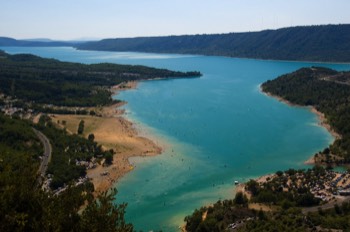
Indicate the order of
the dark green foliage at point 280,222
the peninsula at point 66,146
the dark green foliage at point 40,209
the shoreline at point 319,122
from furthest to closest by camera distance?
the shoreline at point 319,122
the dark green foliage at point 280,222
the peninsula at point 66,146
the dark green foliage at point 40,209

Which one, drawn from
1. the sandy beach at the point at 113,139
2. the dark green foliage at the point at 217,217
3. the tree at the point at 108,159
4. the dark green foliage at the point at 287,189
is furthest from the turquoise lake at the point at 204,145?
the dark green foliage at the point at 287,189

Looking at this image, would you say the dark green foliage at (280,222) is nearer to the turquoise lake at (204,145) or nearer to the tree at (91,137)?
the turquoise lake at (204,145)

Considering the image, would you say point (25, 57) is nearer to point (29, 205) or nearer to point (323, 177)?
point (323, 177)

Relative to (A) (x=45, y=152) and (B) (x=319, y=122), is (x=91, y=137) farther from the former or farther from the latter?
(B) (x=319, y=122)

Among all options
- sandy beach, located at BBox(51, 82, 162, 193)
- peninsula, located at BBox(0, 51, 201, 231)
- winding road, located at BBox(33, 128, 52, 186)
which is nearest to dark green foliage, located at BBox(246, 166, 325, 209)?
peninsula, located at BBox(0, 51, 201, 231)

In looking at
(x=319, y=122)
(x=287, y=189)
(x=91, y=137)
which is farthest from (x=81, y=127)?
(x=319, y=122)

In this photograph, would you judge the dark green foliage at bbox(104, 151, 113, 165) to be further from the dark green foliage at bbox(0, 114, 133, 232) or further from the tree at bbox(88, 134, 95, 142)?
the dark green foliage at bbox(0, 114, 133, 232)

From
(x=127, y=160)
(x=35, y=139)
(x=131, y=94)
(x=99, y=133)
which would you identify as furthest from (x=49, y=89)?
(x=127, y=160)
